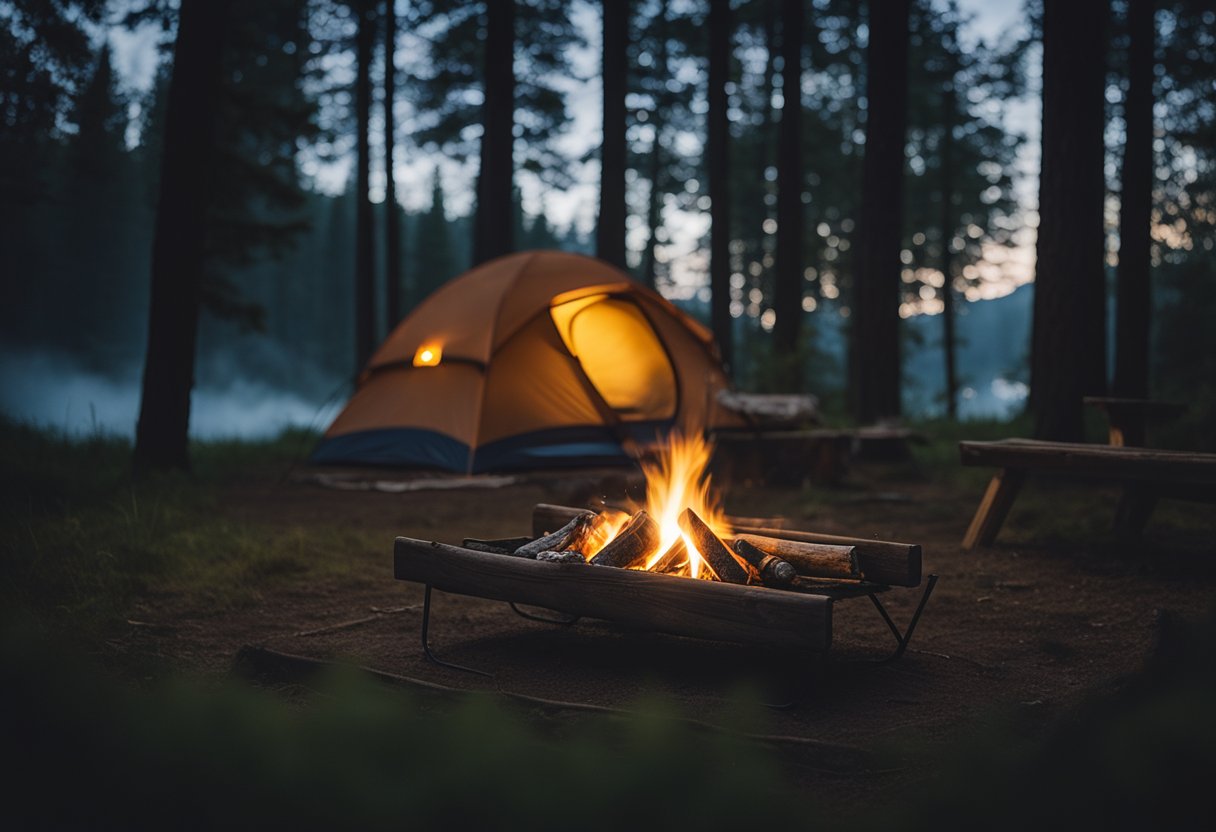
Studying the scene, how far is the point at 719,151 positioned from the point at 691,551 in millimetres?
14682

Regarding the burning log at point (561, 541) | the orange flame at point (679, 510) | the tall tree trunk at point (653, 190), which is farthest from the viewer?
the tall tree trunk at point (653, 190)

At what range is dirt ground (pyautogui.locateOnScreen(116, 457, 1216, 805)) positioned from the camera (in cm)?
308

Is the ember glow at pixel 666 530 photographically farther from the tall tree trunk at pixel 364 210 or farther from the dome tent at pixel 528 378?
the tall tree trunk at pixel 364 210

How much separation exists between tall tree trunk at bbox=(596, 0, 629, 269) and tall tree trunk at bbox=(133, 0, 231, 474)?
21.0 feet

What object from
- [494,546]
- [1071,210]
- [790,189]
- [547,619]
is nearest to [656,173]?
[790,189]

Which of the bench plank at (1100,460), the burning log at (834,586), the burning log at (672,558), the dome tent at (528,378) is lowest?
the burning log at (834,586)

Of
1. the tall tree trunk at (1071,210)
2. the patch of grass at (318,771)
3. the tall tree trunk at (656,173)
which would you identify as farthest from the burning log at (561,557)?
the tall tree trunk at (656,173)

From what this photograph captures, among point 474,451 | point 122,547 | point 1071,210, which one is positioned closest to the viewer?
point 122,547

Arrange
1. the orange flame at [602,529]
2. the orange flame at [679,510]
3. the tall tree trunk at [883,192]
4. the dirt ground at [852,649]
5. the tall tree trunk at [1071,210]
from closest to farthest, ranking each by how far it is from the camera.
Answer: the dirt ground at [852,649] < the orange flame at [679,510] < the orange flame at [602,529] < the tall tree trunk at [1071,210] < the tall tree trunk at [883,192]

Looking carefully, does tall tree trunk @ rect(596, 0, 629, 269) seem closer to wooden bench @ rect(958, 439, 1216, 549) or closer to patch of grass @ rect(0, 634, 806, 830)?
wooden bench @ rect(958, 439, 1216, 549)

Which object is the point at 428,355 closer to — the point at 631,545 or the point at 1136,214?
the point at 631,545

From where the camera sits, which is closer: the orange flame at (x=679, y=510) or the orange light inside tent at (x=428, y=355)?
the orange flame at (x=679, y=510)

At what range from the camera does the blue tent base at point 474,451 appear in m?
9.23

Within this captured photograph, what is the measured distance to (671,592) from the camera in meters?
3.34
